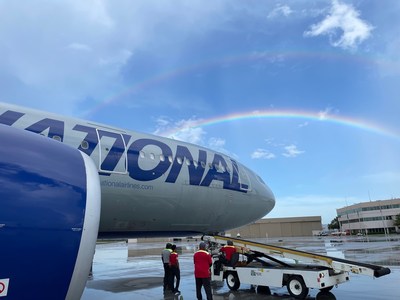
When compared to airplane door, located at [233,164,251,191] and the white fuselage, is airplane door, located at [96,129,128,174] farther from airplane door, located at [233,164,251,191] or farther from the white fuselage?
airplane door, located at [233,164,251,191]

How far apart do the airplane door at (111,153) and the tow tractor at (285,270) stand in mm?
5390

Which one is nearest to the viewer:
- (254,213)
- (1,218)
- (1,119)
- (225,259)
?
(1,218)

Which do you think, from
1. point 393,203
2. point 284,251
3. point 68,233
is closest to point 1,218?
point 68,233

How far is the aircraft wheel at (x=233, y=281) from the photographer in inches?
518

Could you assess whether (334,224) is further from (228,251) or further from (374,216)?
(228,251)

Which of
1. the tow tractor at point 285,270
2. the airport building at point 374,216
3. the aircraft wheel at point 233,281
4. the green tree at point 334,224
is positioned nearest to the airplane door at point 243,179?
the tow tractor at point 285,270

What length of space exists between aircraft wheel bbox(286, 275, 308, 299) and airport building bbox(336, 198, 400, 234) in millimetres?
95951

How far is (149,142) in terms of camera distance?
11086mm

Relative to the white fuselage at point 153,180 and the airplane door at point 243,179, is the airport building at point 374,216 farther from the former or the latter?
the white fuselage at point 153,180

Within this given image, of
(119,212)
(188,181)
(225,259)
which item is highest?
(188,181)

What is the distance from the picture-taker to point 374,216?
106 meters

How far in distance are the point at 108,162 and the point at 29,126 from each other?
1.94m

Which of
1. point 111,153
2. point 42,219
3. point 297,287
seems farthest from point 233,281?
point 42,219

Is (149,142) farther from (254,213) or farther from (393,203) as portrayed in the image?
(393,203)
